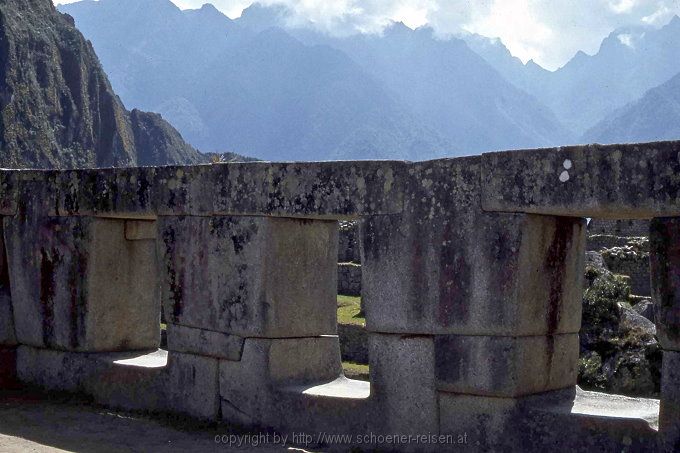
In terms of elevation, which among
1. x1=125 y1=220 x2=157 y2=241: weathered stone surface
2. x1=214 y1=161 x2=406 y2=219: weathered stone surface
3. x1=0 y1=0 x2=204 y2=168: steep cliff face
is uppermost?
x1=0 y1=0 x2=204 y2=168: steep cliff face

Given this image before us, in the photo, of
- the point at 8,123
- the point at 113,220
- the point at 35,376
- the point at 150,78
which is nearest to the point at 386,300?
the point at 113,220

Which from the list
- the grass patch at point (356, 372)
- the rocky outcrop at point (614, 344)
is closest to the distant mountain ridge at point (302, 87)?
the grass patch at point (356, 372)

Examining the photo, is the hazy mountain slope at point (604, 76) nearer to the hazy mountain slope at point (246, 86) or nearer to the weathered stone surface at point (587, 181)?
the hazy mountain slope at point (246, 86)

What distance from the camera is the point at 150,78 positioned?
511 feet

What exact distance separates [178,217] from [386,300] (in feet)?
7.00

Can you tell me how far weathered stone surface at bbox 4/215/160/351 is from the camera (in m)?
8.30

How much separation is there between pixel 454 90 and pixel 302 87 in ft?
92.4

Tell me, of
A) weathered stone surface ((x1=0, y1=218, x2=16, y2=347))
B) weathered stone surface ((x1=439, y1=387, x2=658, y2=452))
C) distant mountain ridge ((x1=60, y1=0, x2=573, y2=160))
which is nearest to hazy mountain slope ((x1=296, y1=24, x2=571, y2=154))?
distant mountain ridge ((x1=60, y1=0, x2=573, y2=160))

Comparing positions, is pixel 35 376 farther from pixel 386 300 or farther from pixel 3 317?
pixel 386 300

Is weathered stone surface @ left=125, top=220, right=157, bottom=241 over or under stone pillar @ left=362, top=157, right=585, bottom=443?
over

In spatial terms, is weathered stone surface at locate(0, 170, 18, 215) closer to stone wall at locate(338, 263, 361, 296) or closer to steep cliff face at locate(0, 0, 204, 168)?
stone wall at locate(338, 263, 361, 296)

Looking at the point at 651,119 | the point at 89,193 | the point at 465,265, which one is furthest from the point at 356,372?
the point at 651,119

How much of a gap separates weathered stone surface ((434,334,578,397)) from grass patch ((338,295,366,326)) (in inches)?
341

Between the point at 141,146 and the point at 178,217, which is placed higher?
the point at 141,146
